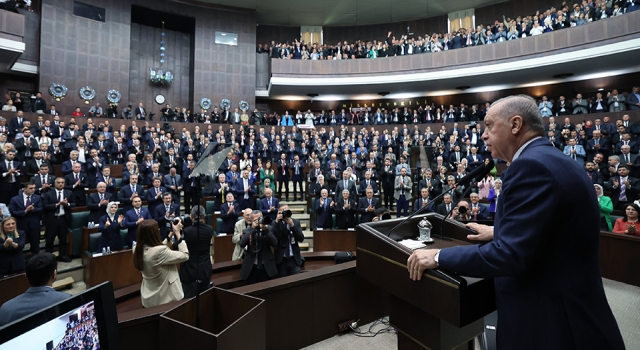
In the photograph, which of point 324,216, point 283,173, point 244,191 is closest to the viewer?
point 324,216

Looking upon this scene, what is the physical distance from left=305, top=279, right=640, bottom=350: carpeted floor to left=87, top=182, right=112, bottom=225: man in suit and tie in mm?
4485

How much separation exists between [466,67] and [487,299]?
13.7m

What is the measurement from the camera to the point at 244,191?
6840mm

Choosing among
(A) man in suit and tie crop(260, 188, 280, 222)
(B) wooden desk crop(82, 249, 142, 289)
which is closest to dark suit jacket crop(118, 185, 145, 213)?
(B) wooden desk crop(82, 249, 142, 289)

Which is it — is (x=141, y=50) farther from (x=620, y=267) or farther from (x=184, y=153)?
(x=620, y=267)

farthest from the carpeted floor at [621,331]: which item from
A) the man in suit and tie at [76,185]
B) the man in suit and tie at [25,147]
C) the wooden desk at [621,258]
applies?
the man in suit and tie at [25,147]

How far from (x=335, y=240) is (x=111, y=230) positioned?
3.38 m

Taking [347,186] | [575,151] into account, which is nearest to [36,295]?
[347,186]

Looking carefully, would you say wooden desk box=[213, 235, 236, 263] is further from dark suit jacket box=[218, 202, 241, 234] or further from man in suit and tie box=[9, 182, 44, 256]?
man in suit and tie box=[9, 182, 44, 256]

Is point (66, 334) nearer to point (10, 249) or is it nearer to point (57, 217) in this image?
point (10, 249)

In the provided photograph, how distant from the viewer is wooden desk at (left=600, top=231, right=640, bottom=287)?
4258mm

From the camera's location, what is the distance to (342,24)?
1773 cm

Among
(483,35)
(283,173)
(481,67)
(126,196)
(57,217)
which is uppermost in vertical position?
(483,35)

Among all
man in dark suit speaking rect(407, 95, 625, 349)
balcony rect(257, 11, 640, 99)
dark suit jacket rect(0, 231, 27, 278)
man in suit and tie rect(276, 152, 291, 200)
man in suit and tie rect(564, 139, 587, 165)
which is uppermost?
balcony rect(257, 11, 640, 99)
